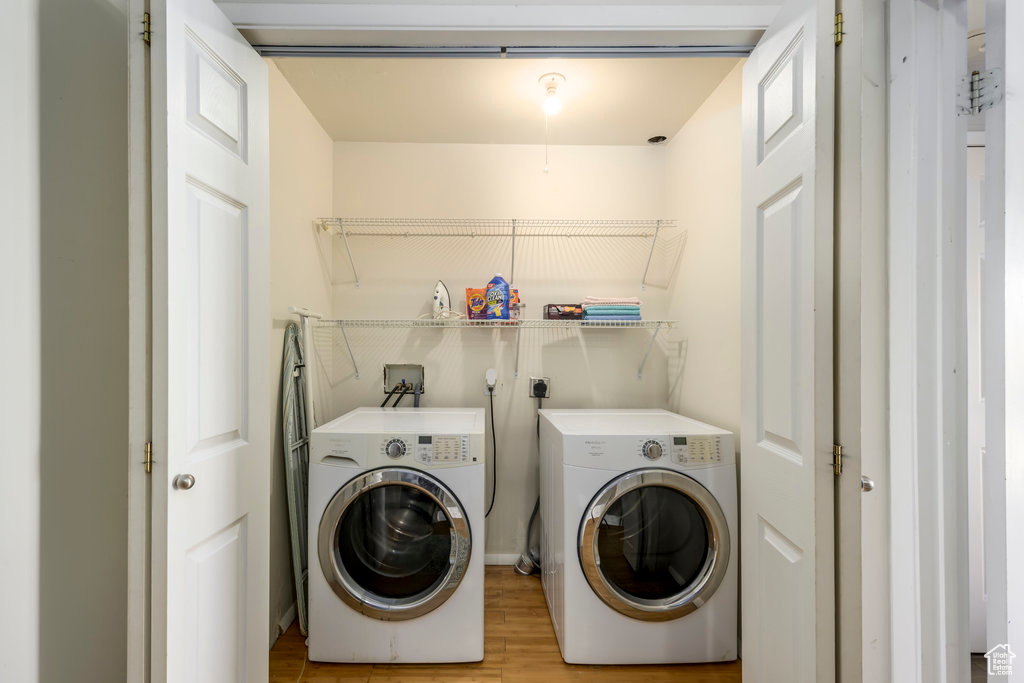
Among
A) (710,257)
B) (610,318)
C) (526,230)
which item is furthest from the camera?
(526,230)

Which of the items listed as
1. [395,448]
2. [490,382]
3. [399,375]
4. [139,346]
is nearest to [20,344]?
[139,346]

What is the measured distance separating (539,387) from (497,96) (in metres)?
1.47

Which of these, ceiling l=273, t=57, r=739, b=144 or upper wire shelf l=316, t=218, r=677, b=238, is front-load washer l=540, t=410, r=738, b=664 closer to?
upper wire shelf l=316, t=218, r=677, b=238

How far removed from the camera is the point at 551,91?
202cm

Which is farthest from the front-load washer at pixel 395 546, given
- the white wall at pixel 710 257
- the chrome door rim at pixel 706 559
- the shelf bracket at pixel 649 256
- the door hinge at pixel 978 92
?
the door hinge at pixel 978 92

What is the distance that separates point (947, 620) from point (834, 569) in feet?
0.85

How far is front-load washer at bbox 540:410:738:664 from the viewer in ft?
5.62

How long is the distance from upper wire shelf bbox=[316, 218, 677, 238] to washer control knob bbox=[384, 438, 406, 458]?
1315mm

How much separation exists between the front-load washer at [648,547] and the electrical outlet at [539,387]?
811 millimetres

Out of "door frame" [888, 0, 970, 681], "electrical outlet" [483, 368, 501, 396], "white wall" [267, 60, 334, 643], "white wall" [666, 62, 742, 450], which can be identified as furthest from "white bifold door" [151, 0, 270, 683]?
"white wall" [666, 62, 742, 450]

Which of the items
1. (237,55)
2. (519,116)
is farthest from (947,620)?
(519,116)

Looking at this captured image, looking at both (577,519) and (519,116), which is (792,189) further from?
(519,116)

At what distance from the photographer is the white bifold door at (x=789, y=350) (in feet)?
3.18

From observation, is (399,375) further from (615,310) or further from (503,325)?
(615,310)
